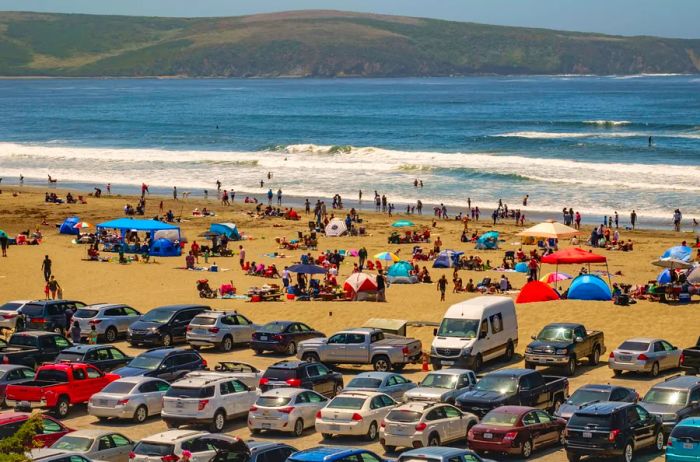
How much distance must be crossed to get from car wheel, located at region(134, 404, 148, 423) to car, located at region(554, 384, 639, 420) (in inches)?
335

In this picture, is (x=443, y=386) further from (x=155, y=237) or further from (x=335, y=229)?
(x=335, y=229)

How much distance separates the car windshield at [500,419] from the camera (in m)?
20.8

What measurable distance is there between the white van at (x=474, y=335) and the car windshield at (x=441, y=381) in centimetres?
344

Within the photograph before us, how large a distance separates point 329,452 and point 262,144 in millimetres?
105648

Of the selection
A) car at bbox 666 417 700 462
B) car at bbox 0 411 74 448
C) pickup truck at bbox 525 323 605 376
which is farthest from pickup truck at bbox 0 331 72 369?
car at bbox 666 417 700 462

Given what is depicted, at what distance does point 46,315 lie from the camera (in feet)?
114

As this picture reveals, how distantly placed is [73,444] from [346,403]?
5479 mm

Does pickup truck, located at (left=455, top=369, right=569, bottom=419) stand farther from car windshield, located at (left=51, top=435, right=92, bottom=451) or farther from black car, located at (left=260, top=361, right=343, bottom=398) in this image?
car windshield, located at (left=51, top=435, right=92, bottom=451)

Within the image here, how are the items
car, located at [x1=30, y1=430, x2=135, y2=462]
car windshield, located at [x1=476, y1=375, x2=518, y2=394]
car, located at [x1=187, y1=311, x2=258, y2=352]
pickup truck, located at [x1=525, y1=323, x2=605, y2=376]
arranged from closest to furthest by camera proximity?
car, located at [x1=30, y1=430, x2=135, y2=462], car windshield, located at [x1=476, y1=375, x2=518, y2=394], pickup truck, located at [x1=525, y1=323, x2=605, y2=376], car, located at [x1=187, y1=311, x2=258, y2=352]

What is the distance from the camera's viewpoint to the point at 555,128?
449 feet

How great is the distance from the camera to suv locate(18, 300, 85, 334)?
3447cm

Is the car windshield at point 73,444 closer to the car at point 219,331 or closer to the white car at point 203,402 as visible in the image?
the white car at point 203,402

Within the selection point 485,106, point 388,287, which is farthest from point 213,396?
point 485,106

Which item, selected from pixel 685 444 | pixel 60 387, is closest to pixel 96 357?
pixel 60 387
